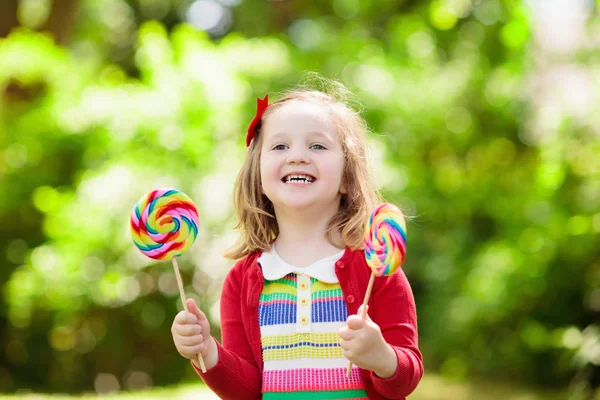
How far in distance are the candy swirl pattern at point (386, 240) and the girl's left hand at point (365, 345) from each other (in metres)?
0.13

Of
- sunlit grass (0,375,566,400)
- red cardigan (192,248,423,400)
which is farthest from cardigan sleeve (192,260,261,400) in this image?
sunlit grass (0,375,566,400)

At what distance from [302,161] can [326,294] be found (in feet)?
1.26

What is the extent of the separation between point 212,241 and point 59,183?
203 centimetres

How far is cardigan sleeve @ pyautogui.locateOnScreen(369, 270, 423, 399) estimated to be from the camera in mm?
2184

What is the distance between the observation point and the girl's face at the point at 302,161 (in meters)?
2.36

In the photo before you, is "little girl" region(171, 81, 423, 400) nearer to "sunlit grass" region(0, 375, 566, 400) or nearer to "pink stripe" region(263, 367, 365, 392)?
"pink stripe" region(263, 367, 365, 392)

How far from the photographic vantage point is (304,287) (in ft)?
7.63

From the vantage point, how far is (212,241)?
638cm

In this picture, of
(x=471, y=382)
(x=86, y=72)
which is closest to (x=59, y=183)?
(x=86, y=72)

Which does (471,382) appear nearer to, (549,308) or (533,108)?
A: (549,308)

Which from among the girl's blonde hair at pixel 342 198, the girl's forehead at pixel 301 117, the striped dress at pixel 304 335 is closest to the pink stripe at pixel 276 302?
the striped dress at pixel 304 335

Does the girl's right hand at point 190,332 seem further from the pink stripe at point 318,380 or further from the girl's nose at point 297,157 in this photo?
the girl's nose at point 297,157

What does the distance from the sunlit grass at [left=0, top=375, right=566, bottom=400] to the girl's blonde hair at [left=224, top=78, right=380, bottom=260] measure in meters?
3.14

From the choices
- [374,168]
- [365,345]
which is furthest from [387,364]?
[374,168]
